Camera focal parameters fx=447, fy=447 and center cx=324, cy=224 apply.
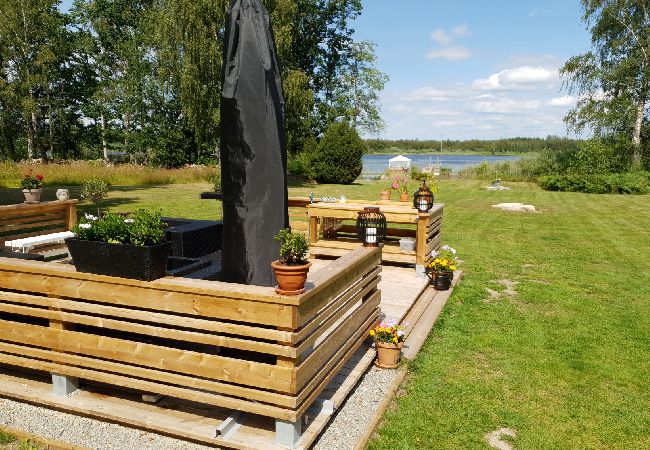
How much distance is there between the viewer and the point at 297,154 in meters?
33.4

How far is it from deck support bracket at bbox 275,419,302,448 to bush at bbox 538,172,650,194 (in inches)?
1096

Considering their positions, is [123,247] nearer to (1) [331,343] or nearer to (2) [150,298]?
(2) [150,298]

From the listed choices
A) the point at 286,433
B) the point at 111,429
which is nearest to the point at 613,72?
the point at 286,433

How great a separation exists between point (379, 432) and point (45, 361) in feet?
9.80

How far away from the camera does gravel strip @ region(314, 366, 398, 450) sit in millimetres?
3600

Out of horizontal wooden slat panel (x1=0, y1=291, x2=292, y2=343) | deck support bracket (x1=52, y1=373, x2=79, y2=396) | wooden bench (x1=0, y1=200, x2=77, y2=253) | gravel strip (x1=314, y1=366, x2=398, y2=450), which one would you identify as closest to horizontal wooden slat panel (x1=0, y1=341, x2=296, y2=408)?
deck support bracket (x1=52, y1=373, x2=79, y2=396)

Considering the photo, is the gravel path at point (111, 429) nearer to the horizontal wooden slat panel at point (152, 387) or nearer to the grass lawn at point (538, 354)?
the grass lawn at point (538, 354)

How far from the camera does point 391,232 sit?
1032 cm

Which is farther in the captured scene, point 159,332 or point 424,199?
point 424,199

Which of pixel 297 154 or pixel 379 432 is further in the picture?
pixel 297 154

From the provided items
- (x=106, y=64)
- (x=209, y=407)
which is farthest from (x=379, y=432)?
(x=106, y=64)

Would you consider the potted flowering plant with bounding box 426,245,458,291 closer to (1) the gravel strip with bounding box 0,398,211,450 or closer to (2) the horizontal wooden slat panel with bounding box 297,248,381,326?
(2) the horizontal wooden slat panel with bounding box 297,248,381,326

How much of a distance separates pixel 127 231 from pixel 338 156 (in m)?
26.8

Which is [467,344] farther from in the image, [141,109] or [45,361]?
[141,109]
